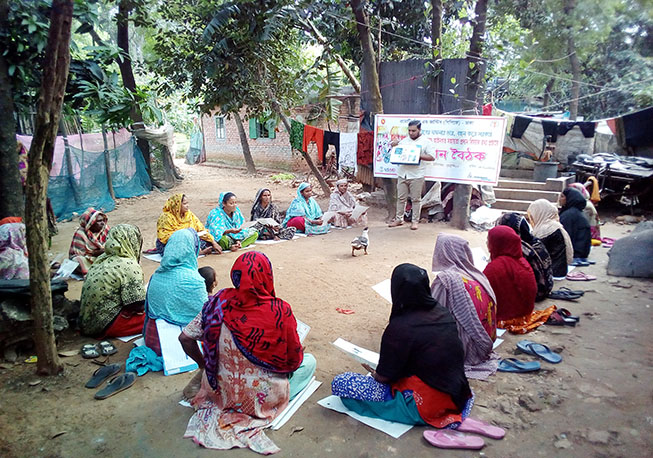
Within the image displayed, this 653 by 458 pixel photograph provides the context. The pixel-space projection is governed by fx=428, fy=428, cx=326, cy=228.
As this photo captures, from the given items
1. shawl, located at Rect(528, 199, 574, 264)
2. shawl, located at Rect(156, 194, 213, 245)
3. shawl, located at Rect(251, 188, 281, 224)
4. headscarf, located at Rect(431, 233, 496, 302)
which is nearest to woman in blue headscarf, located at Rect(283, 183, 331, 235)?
shawl, located at Rect(251, 188, 281, 224)

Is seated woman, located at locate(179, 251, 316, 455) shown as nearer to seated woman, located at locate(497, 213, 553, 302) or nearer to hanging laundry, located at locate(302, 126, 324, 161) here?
seated woman, located at locate(497, 213, 553, 302)

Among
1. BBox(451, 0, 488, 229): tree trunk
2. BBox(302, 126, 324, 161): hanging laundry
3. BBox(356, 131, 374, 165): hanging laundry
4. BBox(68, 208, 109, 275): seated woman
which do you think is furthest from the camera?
BBox(302, 126, 324, 161): hanging laundry

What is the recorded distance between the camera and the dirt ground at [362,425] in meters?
2.36

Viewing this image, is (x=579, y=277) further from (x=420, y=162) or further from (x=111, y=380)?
(x=111, y=380)

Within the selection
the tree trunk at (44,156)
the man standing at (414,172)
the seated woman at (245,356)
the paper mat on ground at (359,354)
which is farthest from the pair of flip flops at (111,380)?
the man standing at (414,172)

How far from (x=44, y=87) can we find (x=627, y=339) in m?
4.72

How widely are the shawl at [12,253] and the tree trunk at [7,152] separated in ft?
0.88

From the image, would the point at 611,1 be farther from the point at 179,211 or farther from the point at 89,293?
the point at 89,293

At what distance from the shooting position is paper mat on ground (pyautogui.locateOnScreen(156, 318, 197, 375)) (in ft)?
10.4

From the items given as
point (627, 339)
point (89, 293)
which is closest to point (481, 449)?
point (627, 339)

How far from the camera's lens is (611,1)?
45.8 feet

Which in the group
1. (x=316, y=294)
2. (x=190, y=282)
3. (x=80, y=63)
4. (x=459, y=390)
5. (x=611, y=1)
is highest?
(x=611, y=1)

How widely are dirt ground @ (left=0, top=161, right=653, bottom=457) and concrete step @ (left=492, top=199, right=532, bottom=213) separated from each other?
14.0 feet

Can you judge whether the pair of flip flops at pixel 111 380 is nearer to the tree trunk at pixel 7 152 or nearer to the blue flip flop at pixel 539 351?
the tree trunk at pixel 7 152
